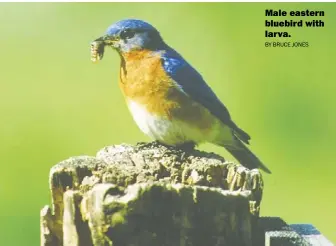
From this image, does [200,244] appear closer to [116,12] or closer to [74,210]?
[74,210]

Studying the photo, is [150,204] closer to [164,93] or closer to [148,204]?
[148,204]

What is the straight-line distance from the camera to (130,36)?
3695 millimetres

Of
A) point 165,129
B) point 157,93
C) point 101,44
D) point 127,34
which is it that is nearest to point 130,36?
point 127,34

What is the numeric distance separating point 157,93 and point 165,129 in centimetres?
23

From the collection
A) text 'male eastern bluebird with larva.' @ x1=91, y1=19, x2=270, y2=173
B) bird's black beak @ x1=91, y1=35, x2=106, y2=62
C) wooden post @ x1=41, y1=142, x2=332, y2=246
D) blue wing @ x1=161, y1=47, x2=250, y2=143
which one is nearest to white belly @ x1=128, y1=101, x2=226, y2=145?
text 'male eastern bluebird with larva.' @ x1=91, y1=19, x2=270, y2=173

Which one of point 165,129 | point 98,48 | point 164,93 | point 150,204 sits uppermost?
point 98,48

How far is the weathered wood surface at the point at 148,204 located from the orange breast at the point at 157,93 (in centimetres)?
118

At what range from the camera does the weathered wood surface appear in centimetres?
203

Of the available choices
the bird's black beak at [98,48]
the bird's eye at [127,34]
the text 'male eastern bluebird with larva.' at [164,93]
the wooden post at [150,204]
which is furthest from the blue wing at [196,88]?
the wooden post at [150,204]

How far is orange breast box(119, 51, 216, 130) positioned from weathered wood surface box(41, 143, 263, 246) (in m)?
1.18

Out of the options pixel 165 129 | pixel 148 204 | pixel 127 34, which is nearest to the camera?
pixel 148 204

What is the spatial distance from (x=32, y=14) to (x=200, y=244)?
246 cm

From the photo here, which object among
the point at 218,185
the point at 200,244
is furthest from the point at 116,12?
the point at 200,244

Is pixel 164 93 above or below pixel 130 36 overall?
below
